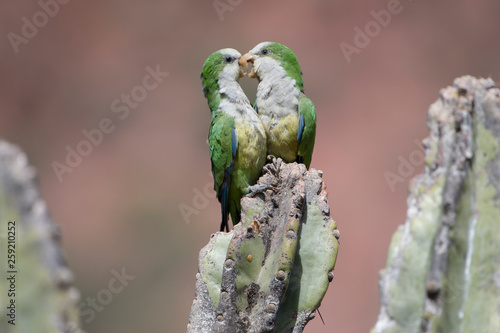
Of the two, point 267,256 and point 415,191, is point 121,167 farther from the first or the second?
point 415,191

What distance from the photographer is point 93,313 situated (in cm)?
779

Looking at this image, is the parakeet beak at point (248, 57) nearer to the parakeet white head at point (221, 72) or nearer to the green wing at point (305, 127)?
the parakeet white head at point (221, 72)

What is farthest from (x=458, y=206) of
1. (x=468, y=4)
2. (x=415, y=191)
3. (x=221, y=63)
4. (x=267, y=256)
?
(x=468, y=4)

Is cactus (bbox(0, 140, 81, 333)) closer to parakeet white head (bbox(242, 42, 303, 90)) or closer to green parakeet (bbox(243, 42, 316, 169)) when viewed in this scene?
green parakeet (bbox(243, 42, 316, 169))

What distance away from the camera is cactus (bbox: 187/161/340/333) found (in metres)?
2.56

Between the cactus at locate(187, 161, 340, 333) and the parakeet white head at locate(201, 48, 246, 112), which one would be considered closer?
the cactus at locate(187, 161, 340, 333)

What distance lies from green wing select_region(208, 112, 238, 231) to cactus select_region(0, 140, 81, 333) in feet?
6.91

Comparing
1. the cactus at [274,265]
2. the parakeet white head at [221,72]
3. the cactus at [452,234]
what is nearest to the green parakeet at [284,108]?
the parakeet white head at [221,72]

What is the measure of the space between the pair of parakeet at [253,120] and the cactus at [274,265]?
0.89 meters

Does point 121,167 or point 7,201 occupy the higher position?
point 121,167

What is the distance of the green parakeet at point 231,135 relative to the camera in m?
3.75

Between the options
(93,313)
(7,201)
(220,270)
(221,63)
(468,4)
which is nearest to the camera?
(7,201)

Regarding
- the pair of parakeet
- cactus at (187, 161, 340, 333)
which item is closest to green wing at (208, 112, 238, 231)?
the pair of parakeet

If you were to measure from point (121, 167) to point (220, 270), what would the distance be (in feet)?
20.0
